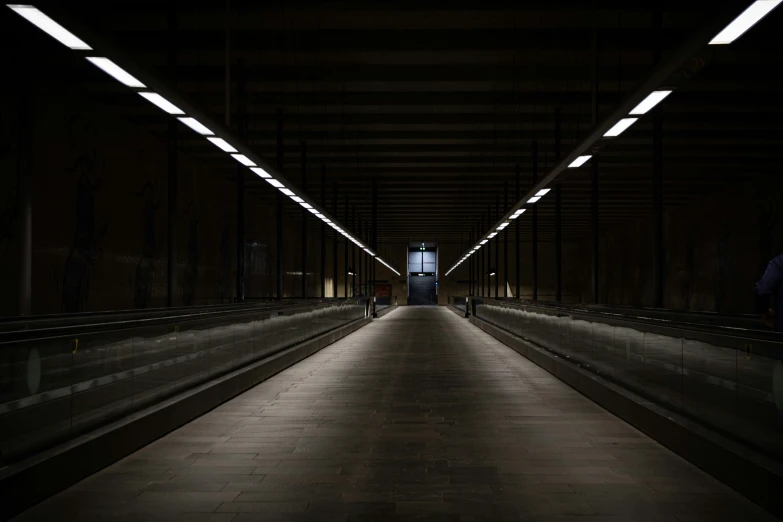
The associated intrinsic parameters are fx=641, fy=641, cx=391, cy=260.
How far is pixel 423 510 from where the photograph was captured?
12.6ft

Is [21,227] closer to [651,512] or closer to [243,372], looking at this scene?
[243,372]

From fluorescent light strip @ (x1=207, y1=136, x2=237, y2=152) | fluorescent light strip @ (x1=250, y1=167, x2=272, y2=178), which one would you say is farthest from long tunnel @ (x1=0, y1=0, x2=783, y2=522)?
fluorescent light strip @ (x1=207, y1=136, x2=237, y2=152)

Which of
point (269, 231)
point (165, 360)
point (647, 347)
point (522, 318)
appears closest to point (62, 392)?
point (165, 360)

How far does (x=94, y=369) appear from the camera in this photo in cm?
490

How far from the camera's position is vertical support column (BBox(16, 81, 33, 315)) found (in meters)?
10.0

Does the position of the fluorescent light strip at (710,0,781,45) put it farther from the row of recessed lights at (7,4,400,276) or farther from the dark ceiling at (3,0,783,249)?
the row of recessed lights at (7,4,400,276)

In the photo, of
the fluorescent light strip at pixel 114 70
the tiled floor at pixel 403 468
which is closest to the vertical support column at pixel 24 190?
the tiled floor at pixel 403 468

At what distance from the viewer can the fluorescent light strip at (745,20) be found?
446 cm

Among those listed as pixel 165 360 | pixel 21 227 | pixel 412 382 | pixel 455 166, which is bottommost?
pixel 412 382

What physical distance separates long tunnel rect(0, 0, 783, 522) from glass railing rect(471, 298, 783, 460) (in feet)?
0.09

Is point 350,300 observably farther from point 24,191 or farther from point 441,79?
point 24,191

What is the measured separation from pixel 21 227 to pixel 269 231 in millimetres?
20902

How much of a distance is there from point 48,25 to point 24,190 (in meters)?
6.53

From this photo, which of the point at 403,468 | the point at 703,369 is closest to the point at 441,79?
the point at 703,369
